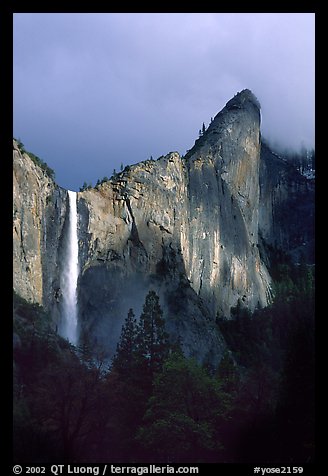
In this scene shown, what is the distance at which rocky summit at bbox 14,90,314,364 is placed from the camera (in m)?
62.8

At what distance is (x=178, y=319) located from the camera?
248ft

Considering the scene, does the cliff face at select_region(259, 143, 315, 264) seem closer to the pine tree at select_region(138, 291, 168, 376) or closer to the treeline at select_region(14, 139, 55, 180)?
the treeline at select_region(14, 139, 55, 180)

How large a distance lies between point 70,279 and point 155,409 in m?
38.0

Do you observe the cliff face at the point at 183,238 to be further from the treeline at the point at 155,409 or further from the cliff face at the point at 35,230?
the treeline at the point at 155,409

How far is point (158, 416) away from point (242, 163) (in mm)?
76688

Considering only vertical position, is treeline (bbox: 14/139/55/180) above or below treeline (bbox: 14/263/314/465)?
above

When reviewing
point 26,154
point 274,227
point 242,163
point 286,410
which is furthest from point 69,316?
point 274,227

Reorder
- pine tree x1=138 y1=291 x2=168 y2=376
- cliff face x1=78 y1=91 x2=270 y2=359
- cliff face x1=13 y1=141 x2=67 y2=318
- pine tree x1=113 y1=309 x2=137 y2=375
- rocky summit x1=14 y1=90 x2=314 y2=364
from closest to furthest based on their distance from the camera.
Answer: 1. pine tree x1=113 y1=309 x2=137 y2=375
2. pine tree x1=138 y1=291 x2=168 y2=376
3. cliff face x1=13 y1=141 x2=67 y2=318
4. rocky summit x1=14 y1=90 x2=314 y2=364
5. cliff face x1=78 y1=91 x2=270 y2=359

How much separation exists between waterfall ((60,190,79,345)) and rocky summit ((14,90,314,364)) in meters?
0.80

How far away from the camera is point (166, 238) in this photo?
3194 inches

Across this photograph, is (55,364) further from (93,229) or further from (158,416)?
(93,229)

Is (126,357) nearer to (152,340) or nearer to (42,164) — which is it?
(152,340)

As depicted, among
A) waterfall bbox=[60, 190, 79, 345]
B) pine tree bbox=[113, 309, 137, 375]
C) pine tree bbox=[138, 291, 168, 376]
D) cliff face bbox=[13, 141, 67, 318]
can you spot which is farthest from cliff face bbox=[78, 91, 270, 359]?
pine tree bbox=[113, 309, 137, 375]

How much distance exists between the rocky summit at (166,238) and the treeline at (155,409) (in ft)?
70.7
